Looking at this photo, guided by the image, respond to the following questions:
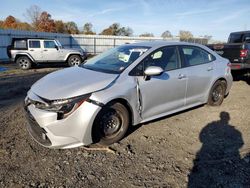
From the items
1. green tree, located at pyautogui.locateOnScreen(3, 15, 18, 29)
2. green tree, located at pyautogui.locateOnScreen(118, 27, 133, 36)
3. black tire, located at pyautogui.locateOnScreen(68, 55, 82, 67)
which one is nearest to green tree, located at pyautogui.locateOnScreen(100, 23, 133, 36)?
green tree, located at pyautogui.locateOnScreen(118, 27, 133, 36)

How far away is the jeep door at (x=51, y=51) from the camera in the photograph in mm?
13578

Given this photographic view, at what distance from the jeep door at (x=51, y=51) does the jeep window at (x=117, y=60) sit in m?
9.61

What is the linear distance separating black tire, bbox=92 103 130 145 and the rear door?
1707 mm

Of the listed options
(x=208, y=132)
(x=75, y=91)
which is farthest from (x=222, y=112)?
(x=75, y=91)

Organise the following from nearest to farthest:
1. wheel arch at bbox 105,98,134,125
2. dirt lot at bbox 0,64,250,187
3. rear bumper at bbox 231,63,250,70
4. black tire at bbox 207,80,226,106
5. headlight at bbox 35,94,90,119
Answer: dirt lot at bbox 0,64,250,187, headlight at bbox 35,94,90,119, wheel arch at bbox 105,98,134,125, black tire at bbox 207,80,226,106, rear bumper at bbox 231,63,250,70

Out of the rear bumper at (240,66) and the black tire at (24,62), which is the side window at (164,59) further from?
the black tire at (24,62)

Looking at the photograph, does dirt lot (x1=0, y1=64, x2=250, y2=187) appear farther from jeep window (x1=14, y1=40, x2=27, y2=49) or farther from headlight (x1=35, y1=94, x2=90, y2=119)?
jeep window (x1=14, y1=40, x2=27, y2=49)

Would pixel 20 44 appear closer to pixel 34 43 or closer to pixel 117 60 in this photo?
pixel 34 43

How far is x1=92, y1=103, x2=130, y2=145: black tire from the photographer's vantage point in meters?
3.59

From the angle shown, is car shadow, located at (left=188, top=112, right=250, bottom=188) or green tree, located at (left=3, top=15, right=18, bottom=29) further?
green tree, located at (left=3, top=15, right=18, bottom=29)

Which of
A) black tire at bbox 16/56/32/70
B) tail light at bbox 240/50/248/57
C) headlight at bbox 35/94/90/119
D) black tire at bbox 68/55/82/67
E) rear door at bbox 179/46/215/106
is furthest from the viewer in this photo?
black tire at bbox 68/55/82/67

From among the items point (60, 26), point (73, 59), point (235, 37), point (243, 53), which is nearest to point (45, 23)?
point (60, 26)

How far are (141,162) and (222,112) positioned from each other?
3.05 m

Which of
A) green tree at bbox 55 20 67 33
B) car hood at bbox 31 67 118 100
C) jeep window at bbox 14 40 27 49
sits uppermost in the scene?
green tree at bbox 55 20 67 33
